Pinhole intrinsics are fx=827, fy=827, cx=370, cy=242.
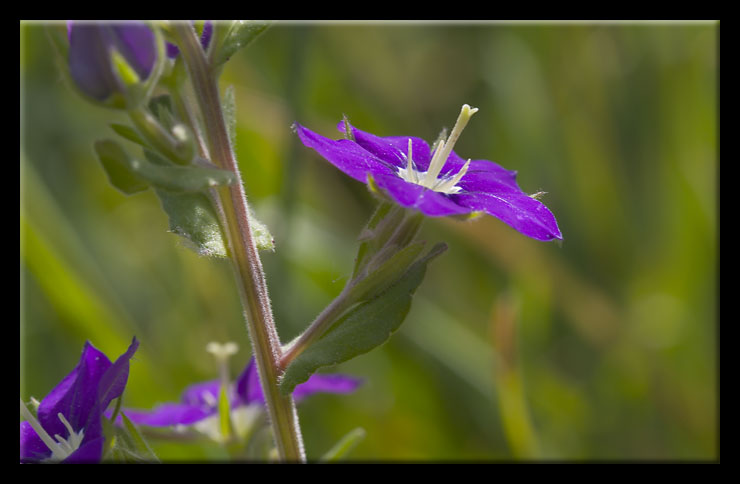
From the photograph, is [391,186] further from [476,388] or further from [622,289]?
[622,289]

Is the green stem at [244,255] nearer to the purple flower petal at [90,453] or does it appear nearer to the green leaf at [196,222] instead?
the green leaf at [196,222]

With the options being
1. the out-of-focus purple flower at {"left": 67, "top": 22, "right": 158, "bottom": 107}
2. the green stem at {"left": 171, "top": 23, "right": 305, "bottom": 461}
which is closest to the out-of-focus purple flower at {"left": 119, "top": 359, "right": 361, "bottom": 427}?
the green stem at {"left": 171, "top": 23, "right": 305, "bottom": 461}

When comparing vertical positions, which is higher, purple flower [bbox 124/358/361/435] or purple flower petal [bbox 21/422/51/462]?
purple flower petal [bbox 21/422/51/462]

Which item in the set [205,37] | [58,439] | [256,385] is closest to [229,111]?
[205,37]

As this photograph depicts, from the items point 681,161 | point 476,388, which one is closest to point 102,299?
point 476,388

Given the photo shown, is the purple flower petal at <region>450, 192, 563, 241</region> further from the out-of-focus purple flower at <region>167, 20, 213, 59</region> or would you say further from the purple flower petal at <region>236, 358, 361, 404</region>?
the purple flower petal at <region>236, 358, 361, 404</region>
